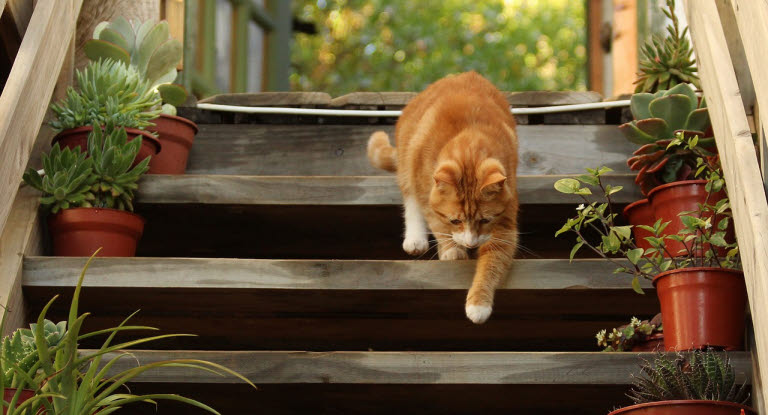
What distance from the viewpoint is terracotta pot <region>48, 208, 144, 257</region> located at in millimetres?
2857

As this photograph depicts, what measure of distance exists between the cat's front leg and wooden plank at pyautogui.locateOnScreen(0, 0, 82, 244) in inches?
41.9

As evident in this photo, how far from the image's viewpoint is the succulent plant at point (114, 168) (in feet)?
9.48

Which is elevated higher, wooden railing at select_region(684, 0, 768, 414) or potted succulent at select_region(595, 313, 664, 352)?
wooden railing at select_region(684, 0, 768, 414)

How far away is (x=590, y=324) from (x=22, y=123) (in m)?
1.64

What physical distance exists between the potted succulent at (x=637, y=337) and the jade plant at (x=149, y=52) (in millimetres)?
1611

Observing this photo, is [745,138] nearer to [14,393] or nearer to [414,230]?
[414,230]

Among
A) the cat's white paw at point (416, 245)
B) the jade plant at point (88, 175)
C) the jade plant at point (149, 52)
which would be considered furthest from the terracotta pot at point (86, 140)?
the cat's white paw at point (416, 245)

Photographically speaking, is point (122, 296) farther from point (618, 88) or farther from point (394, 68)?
point (394, 68)

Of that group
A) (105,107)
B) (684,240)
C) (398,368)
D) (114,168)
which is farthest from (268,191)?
(684,240)

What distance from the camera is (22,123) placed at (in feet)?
8.61

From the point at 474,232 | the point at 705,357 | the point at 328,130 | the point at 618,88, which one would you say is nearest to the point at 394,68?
the point at 618,88

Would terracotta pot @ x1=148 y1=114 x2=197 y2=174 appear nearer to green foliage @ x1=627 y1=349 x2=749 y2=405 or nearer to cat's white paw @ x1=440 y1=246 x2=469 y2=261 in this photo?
cat's white paw @ x1=440 y1=246 x2=469 y2=261

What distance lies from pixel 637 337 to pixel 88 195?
58.9 inches

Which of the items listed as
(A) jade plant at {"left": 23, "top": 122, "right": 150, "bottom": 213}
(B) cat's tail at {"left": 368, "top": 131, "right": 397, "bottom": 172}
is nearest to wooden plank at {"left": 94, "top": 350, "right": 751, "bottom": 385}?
(A) jade plant at {"left": 23, "top": 122, "right": 150, "bottom": 213}
